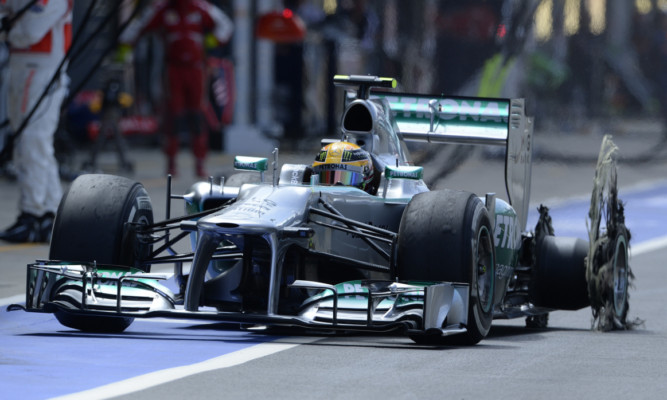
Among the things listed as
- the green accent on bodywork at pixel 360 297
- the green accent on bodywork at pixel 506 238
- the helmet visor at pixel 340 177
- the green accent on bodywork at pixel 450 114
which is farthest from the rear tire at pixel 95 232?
the green accent on bodywork at pixel 450 114

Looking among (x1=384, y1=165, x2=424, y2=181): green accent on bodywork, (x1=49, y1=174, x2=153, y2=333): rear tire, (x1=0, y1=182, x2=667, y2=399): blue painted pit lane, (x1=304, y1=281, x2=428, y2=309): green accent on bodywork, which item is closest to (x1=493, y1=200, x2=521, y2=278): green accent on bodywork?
(x1=384, y1=165, x2=424, y2=181): green accent on bodywork

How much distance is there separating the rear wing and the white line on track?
2.54 metres

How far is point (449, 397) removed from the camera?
7.06 meters

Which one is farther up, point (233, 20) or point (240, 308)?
point (233, 20)

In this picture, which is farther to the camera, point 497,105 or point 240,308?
point 497,105

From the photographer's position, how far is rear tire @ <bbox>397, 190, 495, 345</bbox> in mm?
8602

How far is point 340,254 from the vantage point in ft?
30.6

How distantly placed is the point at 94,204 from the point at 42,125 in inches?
198

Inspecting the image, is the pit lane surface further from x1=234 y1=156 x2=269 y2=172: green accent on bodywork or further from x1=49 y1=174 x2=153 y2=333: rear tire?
x1=234 y1=156 x2=269 y2=172: green accent on bodywork

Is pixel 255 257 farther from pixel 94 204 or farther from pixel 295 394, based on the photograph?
pixel 295 394

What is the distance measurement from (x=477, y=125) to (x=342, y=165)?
6.28 feet

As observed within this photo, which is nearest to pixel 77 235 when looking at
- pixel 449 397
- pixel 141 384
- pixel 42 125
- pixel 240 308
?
pixel 240 308

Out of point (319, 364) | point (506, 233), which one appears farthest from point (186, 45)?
point (319, 364)

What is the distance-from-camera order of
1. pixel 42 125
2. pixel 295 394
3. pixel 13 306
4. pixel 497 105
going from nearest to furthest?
pixel 295 394
pixel 13 306
pixel 497 105
pixel 42 125
